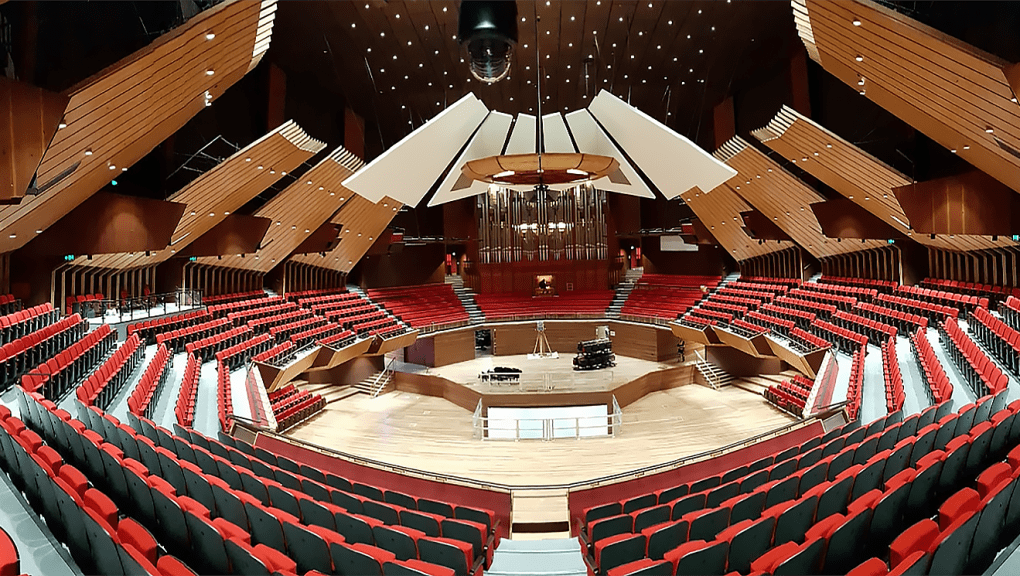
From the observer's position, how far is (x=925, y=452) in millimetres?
3898

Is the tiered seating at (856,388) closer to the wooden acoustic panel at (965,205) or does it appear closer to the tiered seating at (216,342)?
the wooden acoustic panel at (965,205)

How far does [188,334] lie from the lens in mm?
10656

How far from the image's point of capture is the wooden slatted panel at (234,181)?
9.16m

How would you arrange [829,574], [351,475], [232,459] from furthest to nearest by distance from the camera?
[351,475], [232,459], [829,574]

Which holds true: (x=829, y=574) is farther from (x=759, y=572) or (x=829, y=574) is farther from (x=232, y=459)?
(x=232, y=459)

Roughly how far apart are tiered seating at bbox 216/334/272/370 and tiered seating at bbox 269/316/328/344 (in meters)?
0.52

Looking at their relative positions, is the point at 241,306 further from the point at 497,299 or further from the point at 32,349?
the point at 497,299

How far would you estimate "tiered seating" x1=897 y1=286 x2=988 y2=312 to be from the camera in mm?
9906

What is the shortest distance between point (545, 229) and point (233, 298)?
10.1 m

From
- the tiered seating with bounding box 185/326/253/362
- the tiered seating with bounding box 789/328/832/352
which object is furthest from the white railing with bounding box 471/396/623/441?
the tiered seating with bounding box 185/326/253/362

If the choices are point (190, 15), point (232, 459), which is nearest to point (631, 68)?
point (190, 15)

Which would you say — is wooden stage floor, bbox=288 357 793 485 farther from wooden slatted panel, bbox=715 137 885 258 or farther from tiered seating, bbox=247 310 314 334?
wooden slatted panel, bbox=715 137 885 258

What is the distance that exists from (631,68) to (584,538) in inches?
402

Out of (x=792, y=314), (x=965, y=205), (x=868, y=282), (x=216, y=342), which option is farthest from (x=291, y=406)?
(x=868, y=282)
